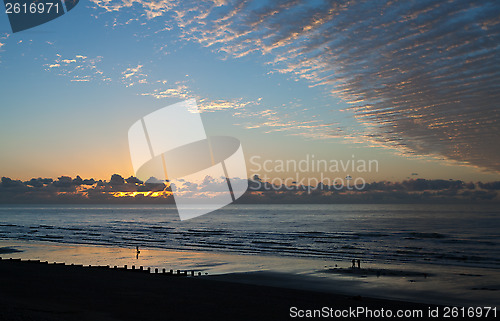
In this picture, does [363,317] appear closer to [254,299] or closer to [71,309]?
[254,299]

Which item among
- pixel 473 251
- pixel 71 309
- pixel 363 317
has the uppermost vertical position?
pixel 71 309

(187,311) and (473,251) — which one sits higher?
(187,311)

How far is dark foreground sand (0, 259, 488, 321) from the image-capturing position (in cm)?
1394

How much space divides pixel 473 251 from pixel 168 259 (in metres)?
36.6

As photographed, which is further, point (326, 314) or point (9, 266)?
point (9, 266)

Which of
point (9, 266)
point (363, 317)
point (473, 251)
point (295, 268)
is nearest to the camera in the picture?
point (363, 317)

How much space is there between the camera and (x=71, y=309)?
1417 cm

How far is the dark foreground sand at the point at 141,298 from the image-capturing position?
13938mm

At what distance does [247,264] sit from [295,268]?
4.76 m

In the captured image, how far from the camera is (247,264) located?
35500 mm

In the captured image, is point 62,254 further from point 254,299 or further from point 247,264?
point 254,299

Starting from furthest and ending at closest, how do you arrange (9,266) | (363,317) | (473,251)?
(473,251)
(9,266)
(363,317)

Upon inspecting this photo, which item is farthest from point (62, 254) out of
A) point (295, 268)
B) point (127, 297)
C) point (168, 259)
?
point (127, 297)

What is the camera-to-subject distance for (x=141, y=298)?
17.2 meters
